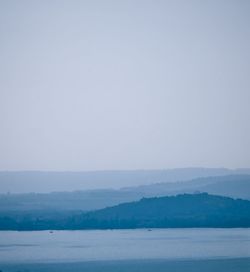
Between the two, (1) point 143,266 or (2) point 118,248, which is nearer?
(1) point 143,266

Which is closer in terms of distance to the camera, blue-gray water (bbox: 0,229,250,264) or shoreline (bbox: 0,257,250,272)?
shoreline (bbox: 0,257,250,272)

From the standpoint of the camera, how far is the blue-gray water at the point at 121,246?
19.6m

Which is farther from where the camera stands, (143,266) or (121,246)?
(121,246)

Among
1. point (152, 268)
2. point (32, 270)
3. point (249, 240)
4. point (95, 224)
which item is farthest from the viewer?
point (95, 224)

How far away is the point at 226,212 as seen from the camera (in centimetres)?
2875

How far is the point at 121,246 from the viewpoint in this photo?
22906 millimetres

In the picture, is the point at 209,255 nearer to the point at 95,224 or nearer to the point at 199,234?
the point at 199,234

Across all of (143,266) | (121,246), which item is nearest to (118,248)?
(121,246)

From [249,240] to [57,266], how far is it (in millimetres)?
10631

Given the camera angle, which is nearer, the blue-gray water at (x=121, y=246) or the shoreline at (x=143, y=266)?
the shoreline at (x=143, y=266)

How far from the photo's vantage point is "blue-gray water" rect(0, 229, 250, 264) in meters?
19.6

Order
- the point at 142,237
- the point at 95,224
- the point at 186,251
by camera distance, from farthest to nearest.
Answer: the point at 95,224
the point at 142,237
the point at 186,251

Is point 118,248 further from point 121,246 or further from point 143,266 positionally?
point 143,266

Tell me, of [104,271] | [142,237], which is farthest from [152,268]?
[142,237]
